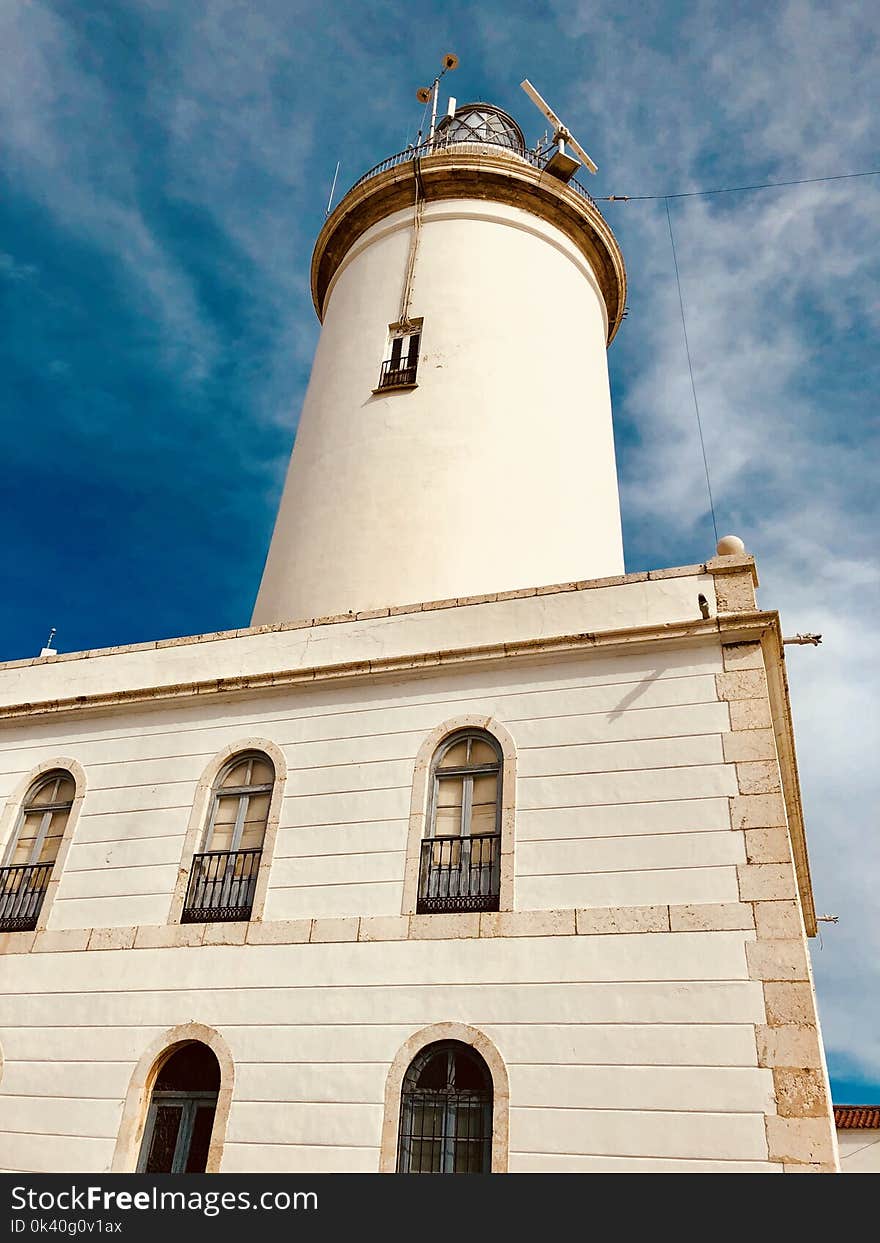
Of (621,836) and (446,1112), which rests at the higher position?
(621,836)

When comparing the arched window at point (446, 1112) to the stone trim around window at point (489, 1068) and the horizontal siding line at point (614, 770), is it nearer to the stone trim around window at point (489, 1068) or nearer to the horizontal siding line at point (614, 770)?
the stone trim around window at point (489, 1068)

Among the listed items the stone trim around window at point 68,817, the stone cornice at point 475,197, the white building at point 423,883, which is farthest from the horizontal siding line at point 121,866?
the stone cornice at point 475,197

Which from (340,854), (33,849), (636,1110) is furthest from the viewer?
(33,849)

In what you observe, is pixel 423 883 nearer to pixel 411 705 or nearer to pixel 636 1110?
pixel 411 705

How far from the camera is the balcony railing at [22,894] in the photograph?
1113 cm

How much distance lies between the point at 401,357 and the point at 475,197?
3971mm

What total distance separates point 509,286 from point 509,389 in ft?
8.09

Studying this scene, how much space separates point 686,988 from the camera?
8.52 metres

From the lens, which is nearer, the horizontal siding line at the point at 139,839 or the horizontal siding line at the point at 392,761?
the horizontal siding line at the point at 392,761

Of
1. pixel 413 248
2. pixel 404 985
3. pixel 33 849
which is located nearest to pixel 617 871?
pixel 404 985

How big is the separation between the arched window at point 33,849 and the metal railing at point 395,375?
803 centimetres

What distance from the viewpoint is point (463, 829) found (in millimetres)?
10148

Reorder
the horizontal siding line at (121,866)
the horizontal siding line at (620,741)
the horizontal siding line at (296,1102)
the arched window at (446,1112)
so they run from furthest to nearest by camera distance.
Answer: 1. the horizontal siding line at (121,866)
2. the horizontal siding line at (620,741)
3. the horizontal siding line at (296,1102)
4. the arched window at (446,1112)
